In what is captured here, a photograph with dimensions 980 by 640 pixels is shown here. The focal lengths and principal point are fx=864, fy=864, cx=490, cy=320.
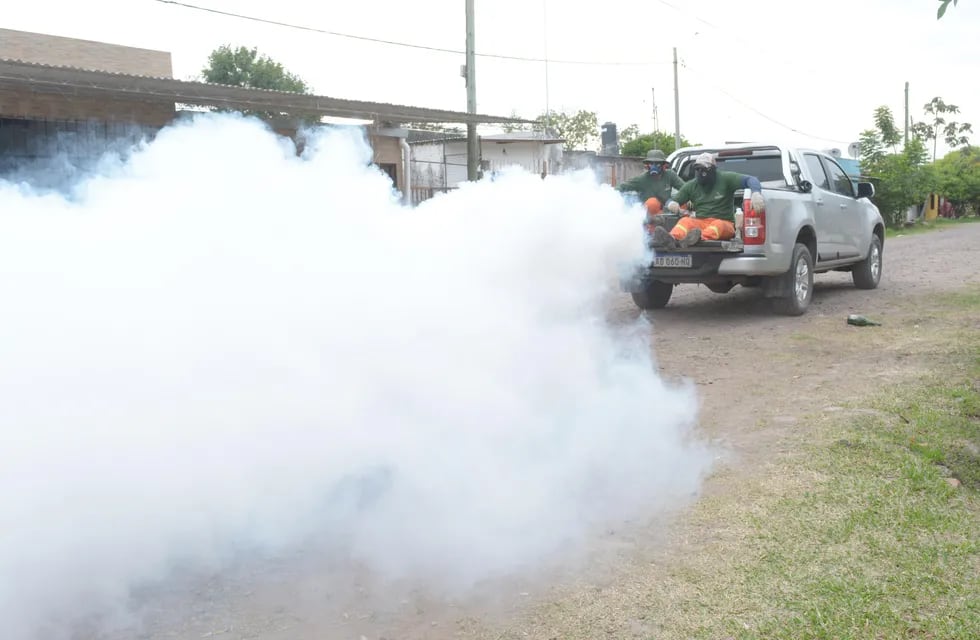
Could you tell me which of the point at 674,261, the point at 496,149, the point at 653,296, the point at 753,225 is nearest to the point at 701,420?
the point at 674,261

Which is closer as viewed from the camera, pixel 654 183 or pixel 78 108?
pixel 654 183

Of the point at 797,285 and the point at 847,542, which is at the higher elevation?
the point at 797,285

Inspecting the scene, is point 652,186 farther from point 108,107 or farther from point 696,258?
point 108,107

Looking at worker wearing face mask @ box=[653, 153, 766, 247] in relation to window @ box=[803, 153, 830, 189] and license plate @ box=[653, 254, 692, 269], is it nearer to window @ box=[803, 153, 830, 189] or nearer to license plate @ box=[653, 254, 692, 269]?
license plate @ box=[653, 254, 692, 269]

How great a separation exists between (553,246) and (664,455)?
1.71m

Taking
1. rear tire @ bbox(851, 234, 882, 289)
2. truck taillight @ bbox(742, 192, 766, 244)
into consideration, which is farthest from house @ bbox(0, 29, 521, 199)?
rear tire @ bbox(851, 234, 882, 289)

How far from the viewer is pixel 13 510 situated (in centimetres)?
327

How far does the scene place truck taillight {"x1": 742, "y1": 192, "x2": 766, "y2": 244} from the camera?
9266 mm

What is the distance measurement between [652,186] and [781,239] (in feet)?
5.04

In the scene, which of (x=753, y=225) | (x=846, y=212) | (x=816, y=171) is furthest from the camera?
(x=846, y=212)

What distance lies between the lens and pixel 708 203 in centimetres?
946

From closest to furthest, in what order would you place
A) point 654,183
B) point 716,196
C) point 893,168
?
point 716,196 < point 654,183 < point 893,168

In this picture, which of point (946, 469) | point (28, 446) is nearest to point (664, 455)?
point (946, 469)

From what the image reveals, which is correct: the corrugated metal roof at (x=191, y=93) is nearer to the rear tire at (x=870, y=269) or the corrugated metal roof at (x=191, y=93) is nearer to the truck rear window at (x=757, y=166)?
the truck rear window at (x=757, y=166)
